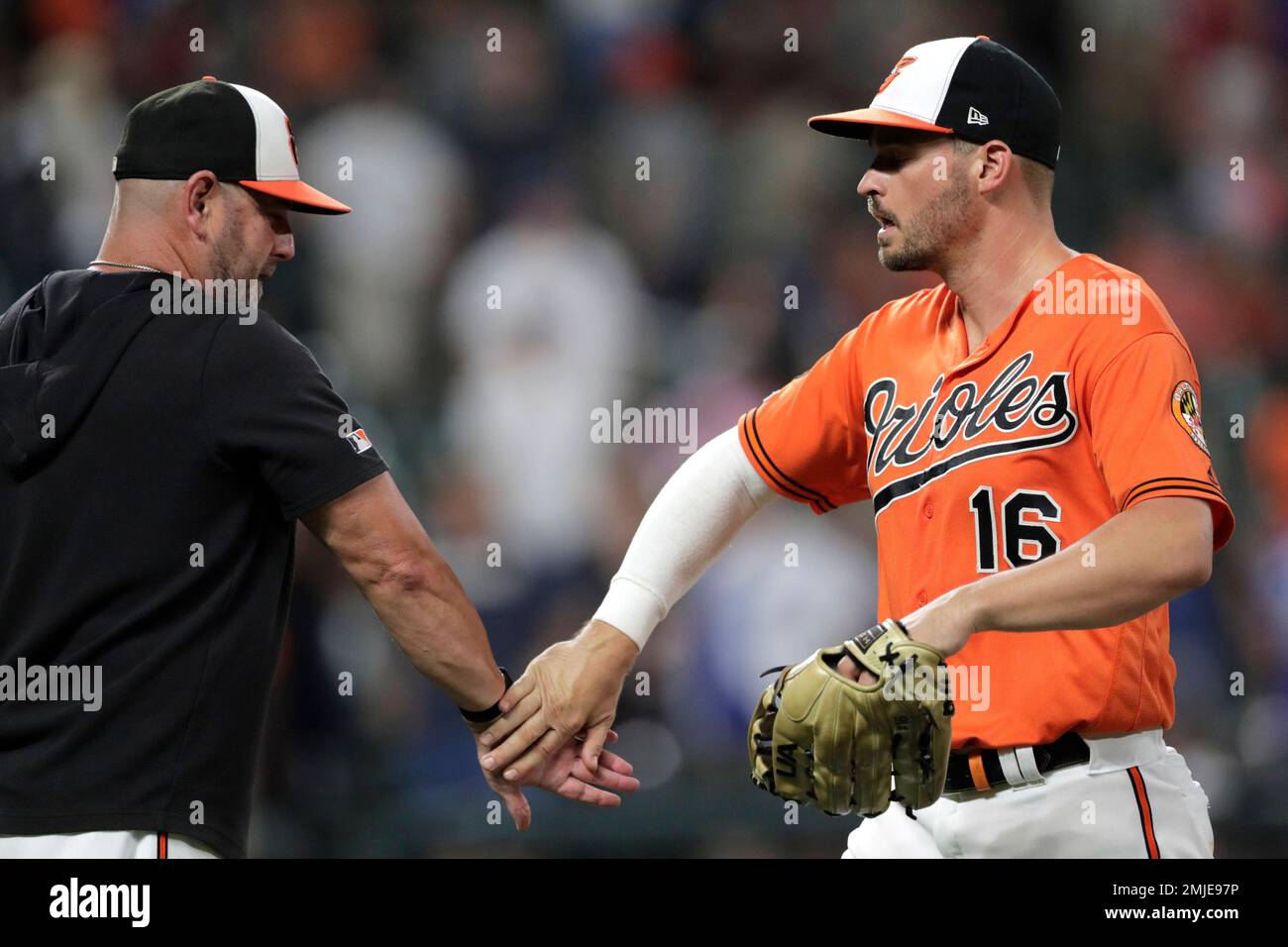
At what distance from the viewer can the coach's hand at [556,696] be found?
3.54 meters

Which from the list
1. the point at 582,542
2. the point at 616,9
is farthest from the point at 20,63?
the point at 582,542

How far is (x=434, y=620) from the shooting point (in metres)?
3.02

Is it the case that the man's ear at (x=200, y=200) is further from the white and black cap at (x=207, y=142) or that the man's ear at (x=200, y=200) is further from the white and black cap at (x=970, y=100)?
the white and black cap at (x=970, y=100)

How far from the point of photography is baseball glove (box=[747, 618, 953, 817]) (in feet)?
8.79

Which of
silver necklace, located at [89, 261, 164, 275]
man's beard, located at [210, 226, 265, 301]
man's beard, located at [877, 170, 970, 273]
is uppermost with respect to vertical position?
man's beard, located at [877, 170, 970, 273]

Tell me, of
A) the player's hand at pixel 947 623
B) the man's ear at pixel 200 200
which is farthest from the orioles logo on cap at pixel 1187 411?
the man's ear at pixel 200 200

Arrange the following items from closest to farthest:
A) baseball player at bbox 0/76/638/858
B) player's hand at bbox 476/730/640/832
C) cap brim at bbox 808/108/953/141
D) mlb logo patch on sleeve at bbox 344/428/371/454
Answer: baseball player at bbox 0/76/638/858
mlb logo patch on sleeve at bbox 344/428/371/454
cap brim at bbox 808/108/953/141
player's hand at bbox 476/730/640/832

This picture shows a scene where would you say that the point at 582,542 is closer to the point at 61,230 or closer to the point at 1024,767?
the point at 61,230

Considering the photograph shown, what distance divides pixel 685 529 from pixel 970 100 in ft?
3.71

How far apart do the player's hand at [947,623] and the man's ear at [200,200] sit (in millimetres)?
1559

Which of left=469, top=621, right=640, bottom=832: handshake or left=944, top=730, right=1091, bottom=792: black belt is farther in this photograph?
left=469, top=621, right=640, bottom=832: handshake

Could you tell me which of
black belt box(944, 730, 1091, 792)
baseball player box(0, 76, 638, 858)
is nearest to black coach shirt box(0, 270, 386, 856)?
baseball player box(0, 76, 638, 858)

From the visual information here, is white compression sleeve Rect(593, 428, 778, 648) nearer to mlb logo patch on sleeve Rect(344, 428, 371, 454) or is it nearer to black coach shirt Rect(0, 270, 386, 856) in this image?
mlb logo patch on sleeve Rect(344, 428, 371, 454)

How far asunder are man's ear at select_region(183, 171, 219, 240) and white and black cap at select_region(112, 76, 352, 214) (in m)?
0.02
